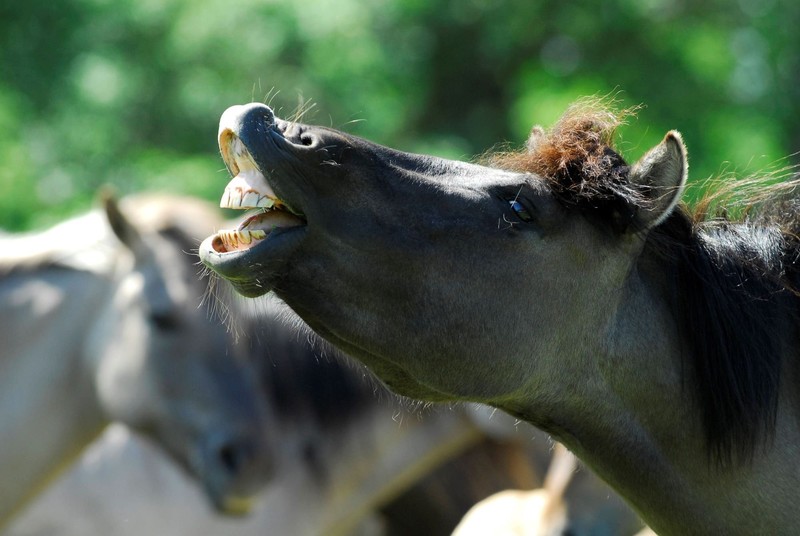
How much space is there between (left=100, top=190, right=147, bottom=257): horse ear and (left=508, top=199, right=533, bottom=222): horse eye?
2.93 m

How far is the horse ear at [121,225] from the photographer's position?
16.5ft

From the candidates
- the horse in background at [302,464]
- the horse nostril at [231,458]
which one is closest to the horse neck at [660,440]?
the horse nostril at [231,458]

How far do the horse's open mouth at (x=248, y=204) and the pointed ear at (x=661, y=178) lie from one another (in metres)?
0.85

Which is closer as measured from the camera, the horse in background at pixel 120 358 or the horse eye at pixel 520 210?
the horse eye at pixel 520 210

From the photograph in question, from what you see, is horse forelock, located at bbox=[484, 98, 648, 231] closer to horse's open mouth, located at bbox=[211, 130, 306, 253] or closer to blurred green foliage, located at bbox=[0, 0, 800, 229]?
horse's open mouth, located at bbox=[211, 130, 306, 253]

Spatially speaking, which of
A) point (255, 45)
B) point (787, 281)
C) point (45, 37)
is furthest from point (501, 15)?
point (787, 281)

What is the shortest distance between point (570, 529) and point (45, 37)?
355 inches

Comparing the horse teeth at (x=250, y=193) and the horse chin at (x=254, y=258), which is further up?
the horse teeth at (x=250, y=193)

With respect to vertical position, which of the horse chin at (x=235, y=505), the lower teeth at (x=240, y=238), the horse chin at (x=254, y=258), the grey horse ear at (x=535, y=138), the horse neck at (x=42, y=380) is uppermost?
the horse neck at (x=42, y=380)

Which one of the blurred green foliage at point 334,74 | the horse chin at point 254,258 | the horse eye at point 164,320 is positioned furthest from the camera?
the blurred green foliage at point 334,74

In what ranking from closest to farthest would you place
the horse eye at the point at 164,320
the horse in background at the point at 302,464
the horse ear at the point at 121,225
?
the horse ear at the point at 121,225, the horse eye at the point at 164,320, the horse in background at the point at 302,464

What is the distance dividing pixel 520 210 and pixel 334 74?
806 cm

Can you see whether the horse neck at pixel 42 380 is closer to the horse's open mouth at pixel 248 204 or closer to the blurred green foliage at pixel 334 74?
the horse's open mouth at pixel 248 204

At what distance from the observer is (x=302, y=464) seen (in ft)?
20.1
